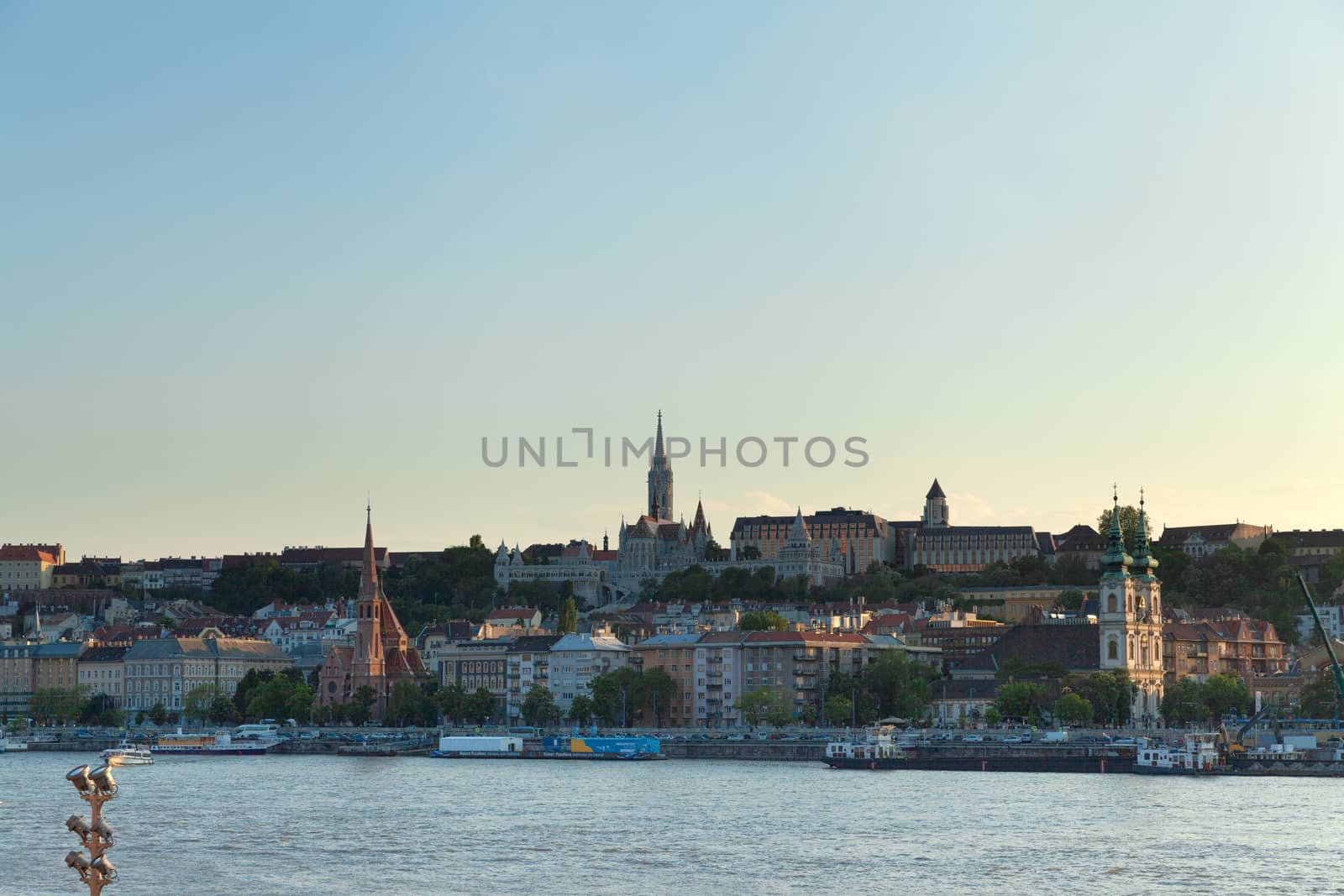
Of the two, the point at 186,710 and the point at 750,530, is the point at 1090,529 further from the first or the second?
the point at 186,710

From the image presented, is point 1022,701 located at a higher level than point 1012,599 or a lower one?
lower

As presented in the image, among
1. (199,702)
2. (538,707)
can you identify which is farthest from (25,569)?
(538,707)

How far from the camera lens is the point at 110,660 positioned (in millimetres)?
135125

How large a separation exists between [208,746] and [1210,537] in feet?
254

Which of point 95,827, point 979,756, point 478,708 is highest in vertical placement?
point 478,708

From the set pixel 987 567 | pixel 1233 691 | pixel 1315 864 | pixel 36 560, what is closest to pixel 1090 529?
pixel 987 567

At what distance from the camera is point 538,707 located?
112 m

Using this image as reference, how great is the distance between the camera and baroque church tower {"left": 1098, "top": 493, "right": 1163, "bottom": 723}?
102 meters

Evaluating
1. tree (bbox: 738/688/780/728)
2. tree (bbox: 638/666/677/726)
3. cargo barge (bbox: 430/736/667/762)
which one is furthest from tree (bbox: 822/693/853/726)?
cargo barge (bbox: 430/736/667/762)

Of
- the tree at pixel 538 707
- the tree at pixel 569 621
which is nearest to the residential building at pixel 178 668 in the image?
the tree at pixel 569 621

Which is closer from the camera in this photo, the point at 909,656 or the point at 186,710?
the point at 909,656

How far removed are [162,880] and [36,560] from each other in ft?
473

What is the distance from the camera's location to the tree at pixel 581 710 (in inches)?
4272

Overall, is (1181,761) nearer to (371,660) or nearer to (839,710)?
(839,710)
